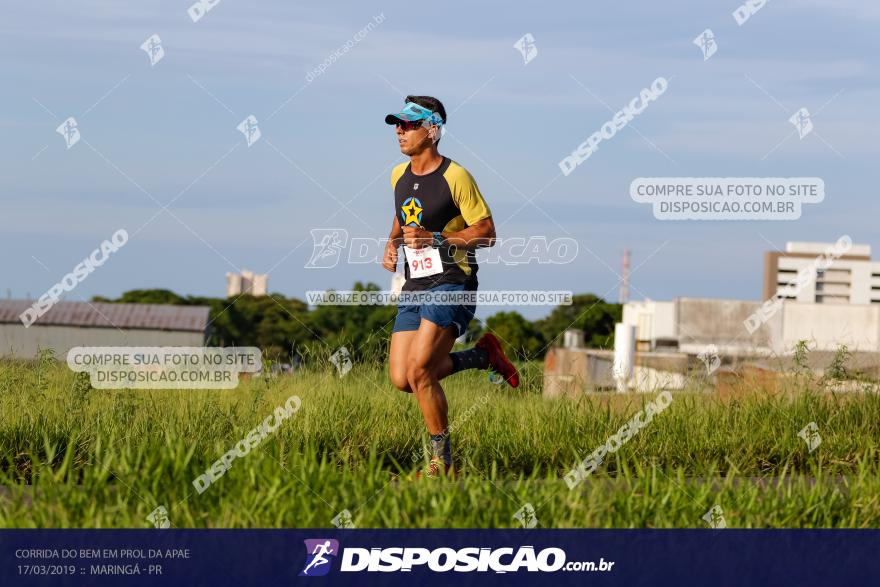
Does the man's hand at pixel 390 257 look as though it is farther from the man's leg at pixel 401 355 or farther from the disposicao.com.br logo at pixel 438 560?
the disposicao.com.br logo at pixel 438 560

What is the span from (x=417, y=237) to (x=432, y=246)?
0.11 meters

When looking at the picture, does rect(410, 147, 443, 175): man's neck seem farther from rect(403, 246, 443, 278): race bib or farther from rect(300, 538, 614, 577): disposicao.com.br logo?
rect(300, 538, 614, 577): disposicao.com.br logo

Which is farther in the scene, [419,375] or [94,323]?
[94,323]

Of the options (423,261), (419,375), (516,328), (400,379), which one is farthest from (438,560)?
(516,328)

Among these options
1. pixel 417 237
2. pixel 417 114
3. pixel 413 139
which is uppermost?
pixel 417 114

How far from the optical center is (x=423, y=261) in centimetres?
711

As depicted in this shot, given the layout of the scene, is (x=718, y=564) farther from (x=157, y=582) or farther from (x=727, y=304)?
(x=727, y=304)

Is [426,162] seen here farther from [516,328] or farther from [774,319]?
[774,319]

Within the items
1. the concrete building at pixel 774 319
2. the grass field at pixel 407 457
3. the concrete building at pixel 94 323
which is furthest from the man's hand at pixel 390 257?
the concrete building at pixel 774 319

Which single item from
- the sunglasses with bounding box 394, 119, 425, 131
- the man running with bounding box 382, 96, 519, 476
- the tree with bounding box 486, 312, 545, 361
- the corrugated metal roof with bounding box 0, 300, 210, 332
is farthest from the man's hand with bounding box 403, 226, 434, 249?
the tree with bounding box 486, 312, 545, 361

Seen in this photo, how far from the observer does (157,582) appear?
514cm

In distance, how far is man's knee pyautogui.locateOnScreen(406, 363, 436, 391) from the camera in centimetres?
711

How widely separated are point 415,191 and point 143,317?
145ft

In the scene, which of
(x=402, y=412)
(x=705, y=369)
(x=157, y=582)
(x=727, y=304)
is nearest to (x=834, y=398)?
(x=705, y=369)
